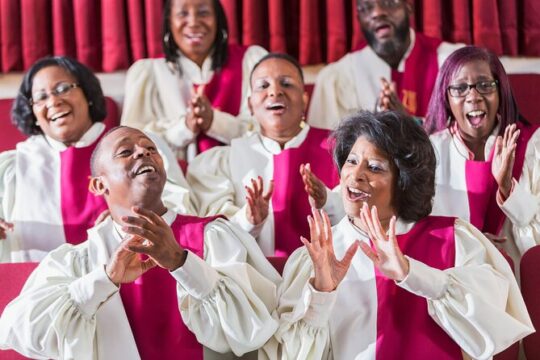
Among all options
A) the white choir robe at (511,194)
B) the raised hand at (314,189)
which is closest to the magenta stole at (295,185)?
the raised hand at (314,189)

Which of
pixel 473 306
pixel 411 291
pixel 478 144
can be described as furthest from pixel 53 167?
pixel 473 306

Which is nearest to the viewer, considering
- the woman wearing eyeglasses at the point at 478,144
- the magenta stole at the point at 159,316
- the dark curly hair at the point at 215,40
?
the magenta stole at the point at 159,316

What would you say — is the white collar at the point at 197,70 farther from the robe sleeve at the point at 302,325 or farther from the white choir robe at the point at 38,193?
the robe sleeve at the point at 302,325

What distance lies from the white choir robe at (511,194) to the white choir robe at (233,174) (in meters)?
0.42

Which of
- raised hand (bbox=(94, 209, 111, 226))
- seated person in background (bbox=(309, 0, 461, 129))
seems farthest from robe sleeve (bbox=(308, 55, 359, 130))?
raised hand (bbox=(94, 209, 111, 226))

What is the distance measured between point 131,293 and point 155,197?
22 centimetres

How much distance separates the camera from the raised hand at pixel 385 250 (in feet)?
7.03

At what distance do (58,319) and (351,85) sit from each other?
1.58 m

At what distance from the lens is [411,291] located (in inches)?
85.6

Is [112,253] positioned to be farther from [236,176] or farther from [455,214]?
[455,214]

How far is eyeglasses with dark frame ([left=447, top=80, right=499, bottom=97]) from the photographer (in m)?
2.82

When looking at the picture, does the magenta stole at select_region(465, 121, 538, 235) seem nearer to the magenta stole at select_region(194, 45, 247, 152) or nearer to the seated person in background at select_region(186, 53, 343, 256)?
the seated person in background at select_region(186, 53, 343, 256)

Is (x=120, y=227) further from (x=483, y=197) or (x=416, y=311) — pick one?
(x=483, y=197)

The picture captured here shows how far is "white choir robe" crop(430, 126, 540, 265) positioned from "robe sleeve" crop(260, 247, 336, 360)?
2.05 feet
